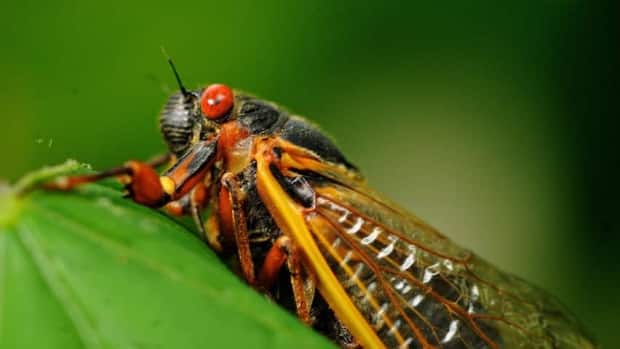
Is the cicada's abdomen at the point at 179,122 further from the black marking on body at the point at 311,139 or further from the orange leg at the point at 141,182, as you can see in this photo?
the orange leg at the point at 141,182

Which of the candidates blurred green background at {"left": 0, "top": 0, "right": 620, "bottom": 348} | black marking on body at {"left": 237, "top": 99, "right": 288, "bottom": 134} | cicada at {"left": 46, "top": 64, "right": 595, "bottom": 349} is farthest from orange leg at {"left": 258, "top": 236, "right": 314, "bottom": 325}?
blurred green background at {"left": 0, "top": 0, "right": 620, "bottom": 348}

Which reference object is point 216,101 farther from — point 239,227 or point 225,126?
point 239,227

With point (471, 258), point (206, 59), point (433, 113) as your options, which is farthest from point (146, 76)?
point (471, 258)

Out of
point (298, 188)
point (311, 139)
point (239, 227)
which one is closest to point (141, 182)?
point (239, 227)

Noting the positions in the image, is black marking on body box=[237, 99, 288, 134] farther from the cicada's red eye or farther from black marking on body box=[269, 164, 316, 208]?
black marking on body box=[269, 164, 316, 208]

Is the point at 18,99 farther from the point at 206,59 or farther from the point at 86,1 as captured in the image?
the point at 206,59
